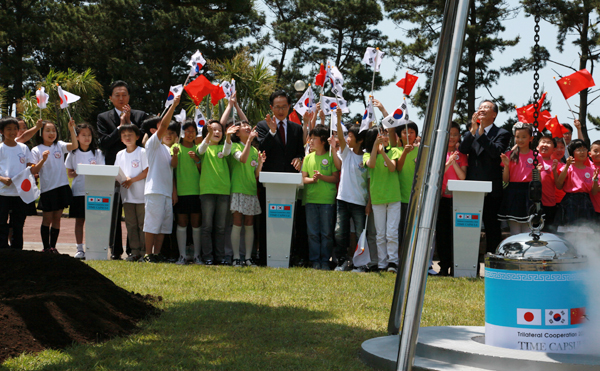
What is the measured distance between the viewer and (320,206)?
9203mm

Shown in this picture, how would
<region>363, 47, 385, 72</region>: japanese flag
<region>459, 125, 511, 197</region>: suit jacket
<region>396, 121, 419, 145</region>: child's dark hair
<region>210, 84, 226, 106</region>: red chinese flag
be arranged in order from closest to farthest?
<region>459, 125, 511, 197</region>: suit jacket, <region>396, 121, 419, 145</region>: child's dark hair, <region>363, 47, 385, 72</region>: japanese flag, <region>210, 84, 226, 106</region>: red chinese flag

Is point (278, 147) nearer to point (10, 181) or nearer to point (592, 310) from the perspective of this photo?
point (10, 181)

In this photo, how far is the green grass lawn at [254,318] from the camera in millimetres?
4047

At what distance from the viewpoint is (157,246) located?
30.1 ft

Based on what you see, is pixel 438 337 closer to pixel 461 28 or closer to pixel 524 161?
pixel 461 28

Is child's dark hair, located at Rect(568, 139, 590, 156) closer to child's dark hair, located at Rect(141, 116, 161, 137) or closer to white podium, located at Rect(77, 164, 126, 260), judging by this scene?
child's dark hair, located at Rect(141, 116, 161, 137)

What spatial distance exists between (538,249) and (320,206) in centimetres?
522

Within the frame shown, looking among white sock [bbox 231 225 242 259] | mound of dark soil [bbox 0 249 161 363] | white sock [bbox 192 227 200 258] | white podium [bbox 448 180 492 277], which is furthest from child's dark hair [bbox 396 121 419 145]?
mound of dark soil [bbox 0 249 161 363]

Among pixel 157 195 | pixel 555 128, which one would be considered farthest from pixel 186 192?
pixel 555 128

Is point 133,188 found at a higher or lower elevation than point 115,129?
lower

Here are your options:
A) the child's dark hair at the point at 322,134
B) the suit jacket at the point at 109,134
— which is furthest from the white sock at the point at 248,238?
the suit jacket at the point at 109,134

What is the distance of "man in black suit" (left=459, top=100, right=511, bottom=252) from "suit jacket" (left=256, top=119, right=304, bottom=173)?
259 centimetres

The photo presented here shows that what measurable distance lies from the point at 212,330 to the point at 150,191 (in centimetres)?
439

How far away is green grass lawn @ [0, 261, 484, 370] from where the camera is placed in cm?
405
